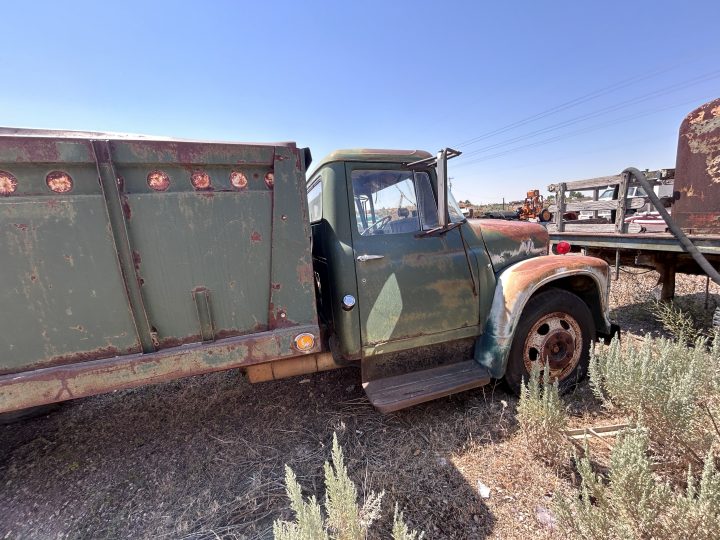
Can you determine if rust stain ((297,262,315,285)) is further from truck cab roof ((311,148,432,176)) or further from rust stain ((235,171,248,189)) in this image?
truck cab roof ((311,148,432,176))

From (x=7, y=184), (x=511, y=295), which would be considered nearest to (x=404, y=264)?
(x=511, y=295)

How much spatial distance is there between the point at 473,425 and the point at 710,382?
1.63m

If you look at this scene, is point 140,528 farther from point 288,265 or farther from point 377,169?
point 377,169

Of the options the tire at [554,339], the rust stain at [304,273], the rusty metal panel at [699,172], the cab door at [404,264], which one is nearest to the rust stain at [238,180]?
the rust stain at [304,273]

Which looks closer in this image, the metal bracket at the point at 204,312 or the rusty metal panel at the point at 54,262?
the rusty metal panel at the point at 54,262

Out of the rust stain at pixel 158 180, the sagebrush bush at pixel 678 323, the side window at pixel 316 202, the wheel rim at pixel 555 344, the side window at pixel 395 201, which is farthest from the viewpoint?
the sagebrush bush at pixel 678 323

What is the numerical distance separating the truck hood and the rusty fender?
106mm

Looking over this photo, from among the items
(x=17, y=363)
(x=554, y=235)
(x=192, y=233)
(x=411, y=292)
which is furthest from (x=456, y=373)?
(x=554, y=235)

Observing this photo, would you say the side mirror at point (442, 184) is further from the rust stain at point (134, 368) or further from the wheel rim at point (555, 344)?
the wheel rim at point (555, 344)

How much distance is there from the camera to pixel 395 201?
8.93ft

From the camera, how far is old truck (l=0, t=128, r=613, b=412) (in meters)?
1.73

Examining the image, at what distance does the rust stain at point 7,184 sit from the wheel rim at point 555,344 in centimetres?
357

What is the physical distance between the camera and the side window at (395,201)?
262 cm

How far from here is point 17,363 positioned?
5.76 ft
